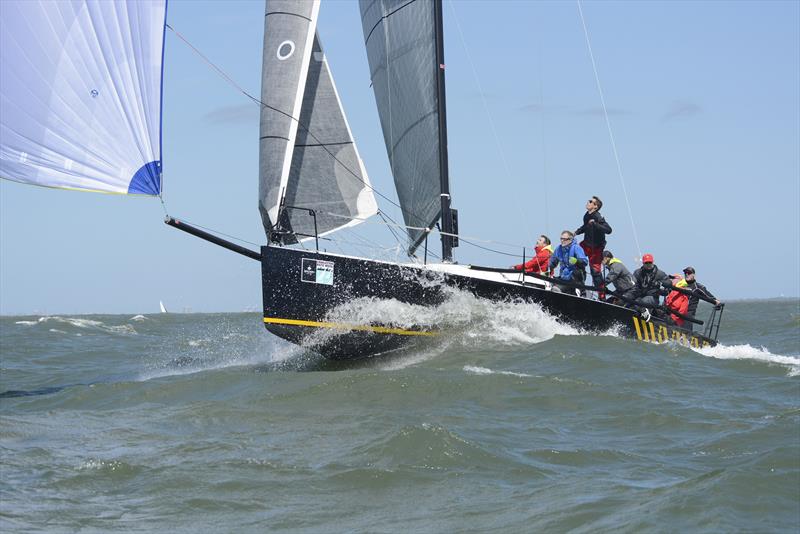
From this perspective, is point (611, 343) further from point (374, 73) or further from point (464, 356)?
point (374, 73)

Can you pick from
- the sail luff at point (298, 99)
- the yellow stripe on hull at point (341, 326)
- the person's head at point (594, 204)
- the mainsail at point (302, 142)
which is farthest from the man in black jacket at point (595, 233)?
the sail luff at point (298, 99)

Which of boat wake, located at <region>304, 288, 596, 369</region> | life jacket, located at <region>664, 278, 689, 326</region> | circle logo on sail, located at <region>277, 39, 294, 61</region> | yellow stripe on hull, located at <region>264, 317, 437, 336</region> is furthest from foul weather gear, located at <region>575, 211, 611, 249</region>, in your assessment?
circle logo on sail, located at <region>277, 39, 294, 61</region>

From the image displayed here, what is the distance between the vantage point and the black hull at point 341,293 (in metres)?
11.4

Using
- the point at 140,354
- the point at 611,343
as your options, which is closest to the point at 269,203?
the point at 611,343

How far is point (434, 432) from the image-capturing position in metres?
7.53

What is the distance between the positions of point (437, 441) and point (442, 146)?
6944 millimetres

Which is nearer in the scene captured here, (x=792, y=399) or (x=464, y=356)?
(x=792, y=399)

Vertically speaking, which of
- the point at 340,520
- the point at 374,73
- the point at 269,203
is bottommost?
the point at 340,520

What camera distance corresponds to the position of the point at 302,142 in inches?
509

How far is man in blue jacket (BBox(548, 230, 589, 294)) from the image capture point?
43.2 feet

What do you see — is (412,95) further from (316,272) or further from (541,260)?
(316,272)

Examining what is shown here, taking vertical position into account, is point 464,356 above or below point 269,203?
below

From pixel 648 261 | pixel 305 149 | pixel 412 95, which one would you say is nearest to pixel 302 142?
pixel 305 149

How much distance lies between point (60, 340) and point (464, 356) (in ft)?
47.1
